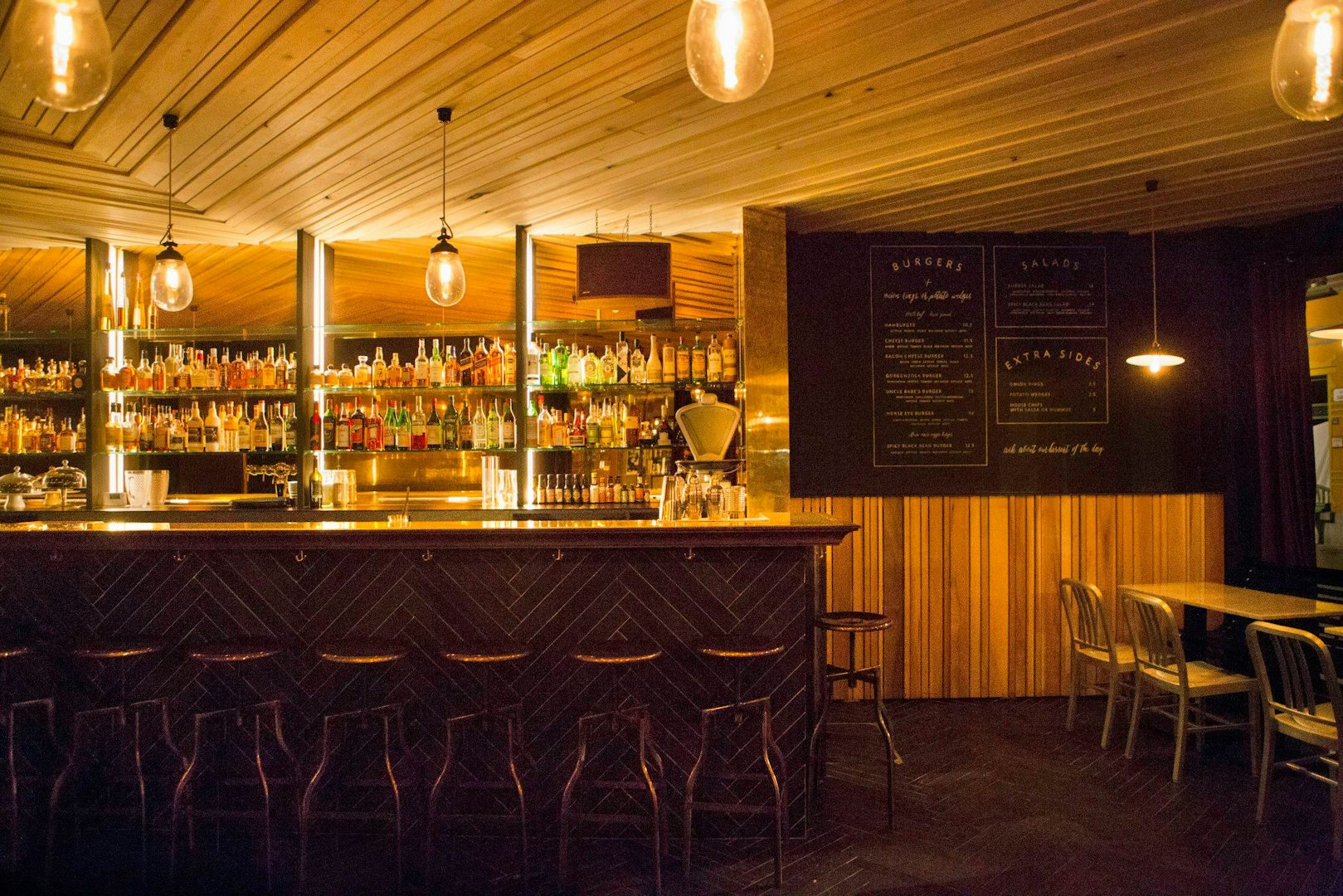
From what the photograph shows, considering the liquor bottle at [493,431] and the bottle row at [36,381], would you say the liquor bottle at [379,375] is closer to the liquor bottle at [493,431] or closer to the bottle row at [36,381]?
the liquor bottle at [493,431]

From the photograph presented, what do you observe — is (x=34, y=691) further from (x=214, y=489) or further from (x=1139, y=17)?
(x=1139, y=17)

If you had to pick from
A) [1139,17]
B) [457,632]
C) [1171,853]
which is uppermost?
[1139,17]

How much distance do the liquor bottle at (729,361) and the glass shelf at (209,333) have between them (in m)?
3.01

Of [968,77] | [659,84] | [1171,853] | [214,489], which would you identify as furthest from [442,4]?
[214,489]

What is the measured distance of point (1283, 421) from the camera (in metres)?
5.36

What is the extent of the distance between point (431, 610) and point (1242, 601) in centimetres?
396

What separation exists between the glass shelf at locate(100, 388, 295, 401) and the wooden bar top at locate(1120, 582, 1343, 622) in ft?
18.3

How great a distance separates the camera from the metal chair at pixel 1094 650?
4402 mm

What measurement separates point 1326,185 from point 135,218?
23.2 ft

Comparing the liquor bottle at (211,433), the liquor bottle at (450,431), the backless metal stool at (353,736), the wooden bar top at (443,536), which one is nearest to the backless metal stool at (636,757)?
the wooden bar top at (443,536)

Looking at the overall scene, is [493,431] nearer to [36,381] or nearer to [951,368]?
[951,368]

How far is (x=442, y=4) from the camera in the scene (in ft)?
9.13

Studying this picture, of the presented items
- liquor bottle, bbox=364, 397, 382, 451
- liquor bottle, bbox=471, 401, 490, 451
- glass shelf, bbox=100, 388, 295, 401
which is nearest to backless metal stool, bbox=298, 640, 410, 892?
liquor bottle, bbox=471, 401, 490, 451

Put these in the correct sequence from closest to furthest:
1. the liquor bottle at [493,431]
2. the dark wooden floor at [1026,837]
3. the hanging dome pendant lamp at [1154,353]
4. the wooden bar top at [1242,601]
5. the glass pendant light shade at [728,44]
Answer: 1. the glass pendant light shade at [728,44]
2. the dark wooden floor at [1026,837]
3. the wooden bar top at [1242,601]
4. the hanging dome pendant lamp at [1154,353]
5. the liquor bottle at [493,431]
